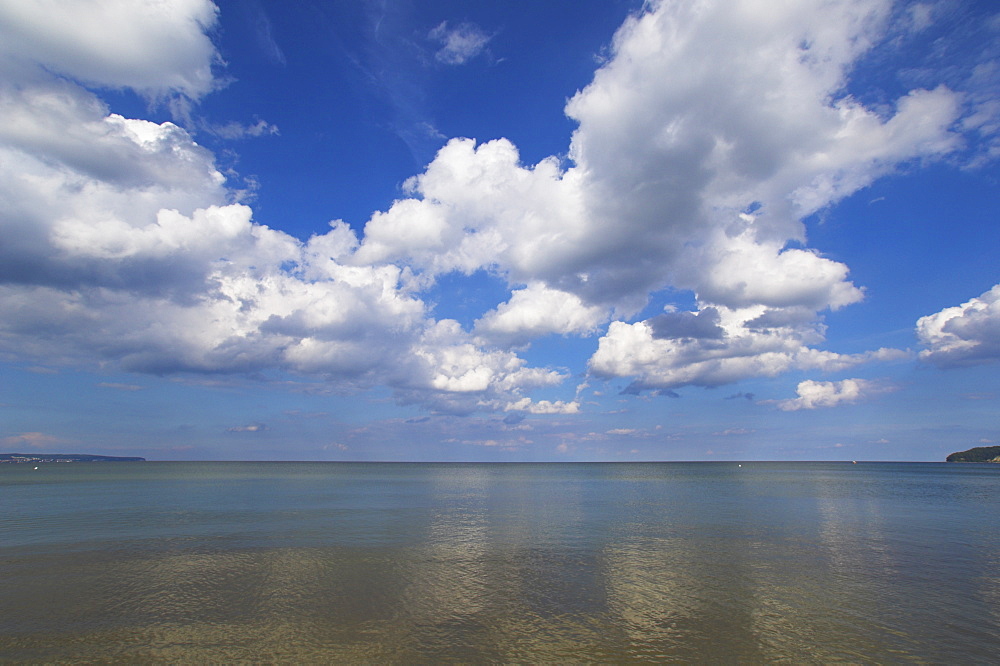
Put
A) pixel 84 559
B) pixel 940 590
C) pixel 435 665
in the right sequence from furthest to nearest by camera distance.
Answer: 1. pixel 84 559
2. pixel 940 590
3. pixel 435 665

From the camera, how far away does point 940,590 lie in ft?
77.7

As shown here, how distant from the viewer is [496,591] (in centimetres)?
2277

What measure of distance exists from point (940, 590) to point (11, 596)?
41.8m

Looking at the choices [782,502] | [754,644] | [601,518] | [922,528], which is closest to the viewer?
[754,644]

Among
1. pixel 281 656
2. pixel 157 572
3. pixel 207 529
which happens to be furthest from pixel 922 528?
pixel 207 529

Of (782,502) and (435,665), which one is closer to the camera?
(435,665)

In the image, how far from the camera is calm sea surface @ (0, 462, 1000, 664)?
54.4 feet

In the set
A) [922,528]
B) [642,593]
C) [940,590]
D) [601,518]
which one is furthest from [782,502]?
[642,593]

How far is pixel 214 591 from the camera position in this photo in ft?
73.8

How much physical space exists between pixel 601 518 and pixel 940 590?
27.8 metres

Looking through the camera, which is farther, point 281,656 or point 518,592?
point 518,592

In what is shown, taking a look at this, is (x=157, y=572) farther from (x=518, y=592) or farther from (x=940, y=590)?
(x=940, y=590)

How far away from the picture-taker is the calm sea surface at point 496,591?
16.6 metres

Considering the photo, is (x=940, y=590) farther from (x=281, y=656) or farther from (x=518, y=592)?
(x=281, y=656)
